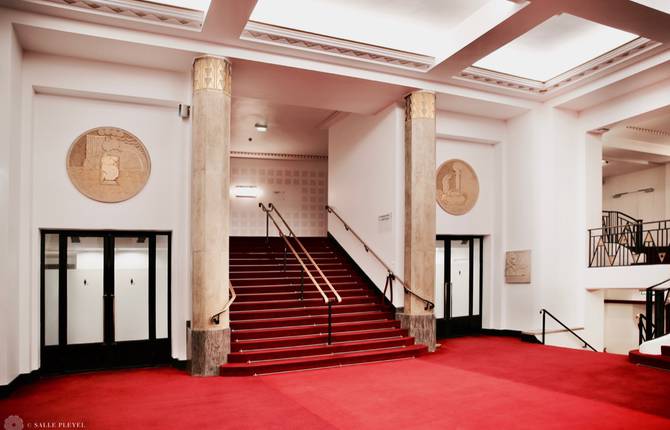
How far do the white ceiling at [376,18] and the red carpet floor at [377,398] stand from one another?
5619 mm

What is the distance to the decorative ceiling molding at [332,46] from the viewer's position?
327 inches

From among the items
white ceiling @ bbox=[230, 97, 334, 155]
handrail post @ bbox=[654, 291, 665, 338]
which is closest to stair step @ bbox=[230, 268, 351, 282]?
white ceiling @ bbox=[230, 97, 334, 155]

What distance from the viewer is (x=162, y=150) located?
9125mm

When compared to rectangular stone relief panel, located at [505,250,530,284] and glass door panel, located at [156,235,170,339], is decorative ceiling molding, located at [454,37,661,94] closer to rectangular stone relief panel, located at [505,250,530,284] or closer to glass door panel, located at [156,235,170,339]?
rectangular stone relief panel, located at [505,250,530,284]

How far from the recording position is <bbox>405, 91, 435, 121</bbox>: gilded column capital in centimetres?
1041

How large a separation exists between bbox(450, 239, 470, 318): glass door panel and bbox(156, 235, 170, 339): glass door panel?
21.2 feet

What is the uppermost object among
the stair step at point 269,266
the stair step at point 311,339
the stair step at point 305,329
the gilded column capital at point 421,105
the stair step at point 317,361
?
the gilded column capital at point 421,105

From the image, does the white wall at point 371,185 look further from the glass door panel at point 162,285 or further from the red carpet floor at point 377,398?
the glass door panel at point 162,285

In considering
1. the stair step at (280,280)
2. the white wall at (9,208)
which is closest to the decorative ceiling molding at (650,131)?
the stair step at (280,280)

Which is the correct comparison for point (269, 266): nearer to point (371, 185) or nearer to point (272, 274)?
point (272, 274)

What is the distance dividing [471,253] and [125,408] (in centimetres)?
869

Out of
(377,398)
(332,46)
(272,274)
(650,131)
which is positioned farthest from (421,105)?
(650,131)

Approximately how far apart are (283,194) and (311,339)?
8.74 meters

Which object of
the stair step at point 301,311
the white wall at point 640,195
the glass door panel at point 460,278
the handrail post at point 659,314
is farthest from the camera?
the white wall at point 640,195
